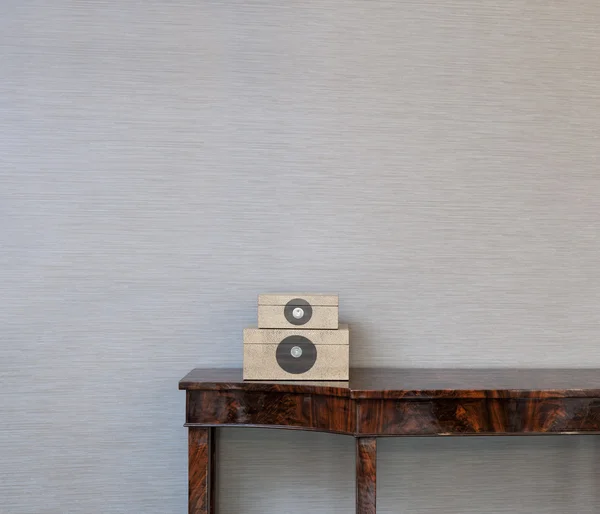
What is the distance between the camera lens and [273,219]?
176cm

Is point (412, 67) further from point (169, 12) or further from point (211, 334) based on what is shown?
point (211, 334)

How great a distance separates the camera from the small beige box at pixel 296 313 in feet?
4.89

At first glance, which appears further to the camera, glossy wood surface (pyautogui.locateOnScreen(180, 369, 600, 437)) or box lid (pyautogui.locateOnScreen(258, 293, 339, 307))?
box lid (pyautogui.locateOnScreen(258, 293, 339, 307))

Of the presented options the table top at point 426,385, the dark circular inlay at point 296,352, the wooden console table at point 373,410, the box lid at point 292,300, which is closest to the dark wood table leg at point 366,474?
the wooden console table at point 373,410

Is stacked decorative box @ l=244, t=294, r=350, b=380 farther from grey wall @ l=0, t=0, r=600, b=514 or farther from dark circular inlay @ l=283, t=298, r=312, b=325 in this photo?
grey wall @ l=0, t=0, r=600, b=514

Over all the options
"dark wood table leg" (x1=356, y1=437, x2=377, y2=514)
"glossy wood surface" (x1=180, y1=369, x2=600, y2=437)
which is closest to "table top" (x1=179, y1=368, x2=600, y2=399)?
"glossy wood surface" (x1=180, y1=369, x2=600, y2=437)

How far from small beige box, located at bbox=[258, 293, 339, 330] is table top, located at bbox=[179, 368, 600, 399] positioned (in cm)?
15

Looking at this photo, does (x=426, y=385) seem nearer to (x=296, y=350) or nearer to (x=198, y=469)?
(x=296, y=350)

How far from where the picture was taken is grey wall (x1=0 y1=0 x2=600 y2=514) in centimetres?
173

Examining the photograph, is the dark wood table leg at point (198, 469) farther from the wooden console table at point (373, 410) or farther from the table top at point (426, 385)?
the table top at point (426, 385)

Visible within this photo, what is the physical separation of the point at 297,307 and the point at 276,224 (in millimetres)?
363

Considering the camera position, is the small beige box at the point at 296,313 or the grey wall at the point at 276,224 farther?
the grey wall at the point at 276,224

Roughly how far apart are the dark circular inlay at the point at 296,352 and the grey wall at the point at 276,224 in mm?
299

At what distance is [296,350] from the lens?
148 centimetres
